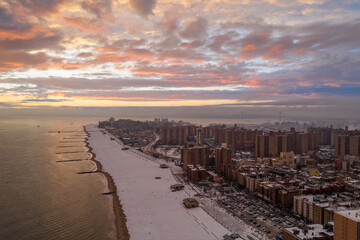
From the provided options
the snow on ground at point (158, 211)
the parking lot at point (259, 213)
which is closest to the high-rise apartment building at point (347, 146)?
the parking lot at point (259, 213)

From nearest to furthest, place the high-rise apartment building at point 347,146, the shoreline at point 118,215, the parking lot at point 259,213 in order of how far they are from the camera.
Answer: the shoreline at point 118,215 < the parking lot at point 259,213 < the high-rise apartment building at point 347,146

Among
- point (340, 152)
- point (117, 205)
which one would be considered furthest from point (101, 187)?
point (340, 152)

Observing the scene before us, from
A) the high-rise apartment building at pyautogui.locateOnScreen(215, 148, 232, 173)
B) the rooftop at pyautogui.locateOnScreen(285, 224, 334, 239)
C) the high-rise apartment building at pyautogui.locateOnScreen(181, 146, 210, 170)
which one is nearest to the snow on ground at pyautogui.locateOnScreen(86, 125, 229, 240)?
the high-rise apartment building at pyautogui.locateOnScreen(181, 146, 210, 170)

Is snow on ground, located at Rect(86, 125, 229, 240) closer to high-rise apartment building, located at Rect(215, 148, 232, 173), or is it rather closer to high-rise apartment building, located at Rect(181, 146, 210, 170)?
high-rise apartment building, located at Rect(181, 146, 210, 170)

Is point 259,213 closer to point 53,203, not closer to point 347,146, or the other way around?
point 53,203

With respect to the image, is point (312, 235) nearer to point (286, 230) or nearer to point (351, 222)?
point (286, 230)

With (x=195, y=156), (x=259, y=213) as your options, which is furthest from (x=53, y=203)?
(x=195, y=156)

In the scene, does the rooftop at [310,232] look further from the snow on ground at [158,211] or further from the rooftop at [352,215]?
the snow on ground at [158,211]

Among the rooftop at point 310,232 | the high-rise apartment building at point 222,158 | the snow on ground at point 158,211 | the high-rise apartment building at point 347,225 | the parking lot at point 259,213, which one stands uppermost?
the high-rise apartment building at point 347,225
